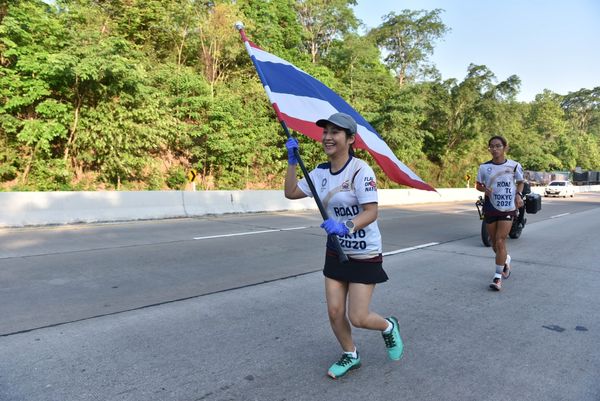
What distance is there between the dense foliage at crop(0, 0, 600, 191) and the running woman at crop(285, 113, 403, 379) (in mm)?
14566

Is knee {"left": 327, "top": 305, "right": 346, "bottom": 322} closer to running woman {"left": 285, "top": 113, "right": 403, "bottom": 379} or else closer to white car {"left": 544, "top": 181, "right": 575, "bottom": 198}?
running woman {"left": 285, "top": 113, "right": 403, "bottom": 379}

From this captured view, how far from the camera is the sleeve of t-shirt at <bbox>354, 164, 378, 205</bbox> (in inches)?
113

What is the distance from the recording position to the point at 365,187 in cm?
287

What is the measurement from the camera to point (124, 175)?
18.3 m

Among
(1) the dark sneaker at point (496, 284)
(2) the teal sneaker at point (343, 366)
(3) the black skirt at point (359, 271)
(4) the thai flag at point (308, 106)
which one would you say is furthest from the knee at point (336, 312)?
(1) the dark sneaker at point (496, 284)

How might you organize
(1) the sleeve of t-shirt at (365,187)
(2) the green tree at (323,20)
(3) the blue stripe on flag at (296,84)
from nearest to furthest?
(1) the sleeve of t-shirt at (365,187) < (3) the blue stripe on flag at (296,84) < (2) the green tree at (323,20)

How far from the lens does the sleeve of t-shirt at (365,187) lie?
286 centimetres

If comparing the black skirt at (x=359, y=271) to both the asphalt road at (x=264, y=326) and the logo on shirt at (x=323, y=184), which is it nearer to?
the logo on shirt at (x=323, y=184)

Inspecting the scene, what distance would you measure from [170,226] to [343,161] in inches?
351

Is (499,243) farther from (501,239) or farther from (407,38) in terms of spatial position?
(407,38)

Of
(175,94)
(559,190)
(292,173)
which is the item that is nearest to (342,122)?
(292,173)

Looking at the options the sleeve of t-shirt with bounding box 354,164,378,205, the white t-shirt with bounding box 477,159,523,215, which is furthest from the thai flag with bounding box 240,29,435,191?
the white t-shirt with bounding box 477,159,523,215

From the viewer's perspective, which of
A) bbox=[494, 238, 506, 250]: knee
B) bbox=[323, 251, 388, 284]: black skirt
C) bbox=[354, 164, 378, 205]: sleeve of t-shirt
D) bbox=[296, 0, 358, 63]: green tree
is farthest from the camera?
bbox=[296, 0, 358, 63]: green tree

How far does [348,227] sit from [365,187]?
0.98 feet
